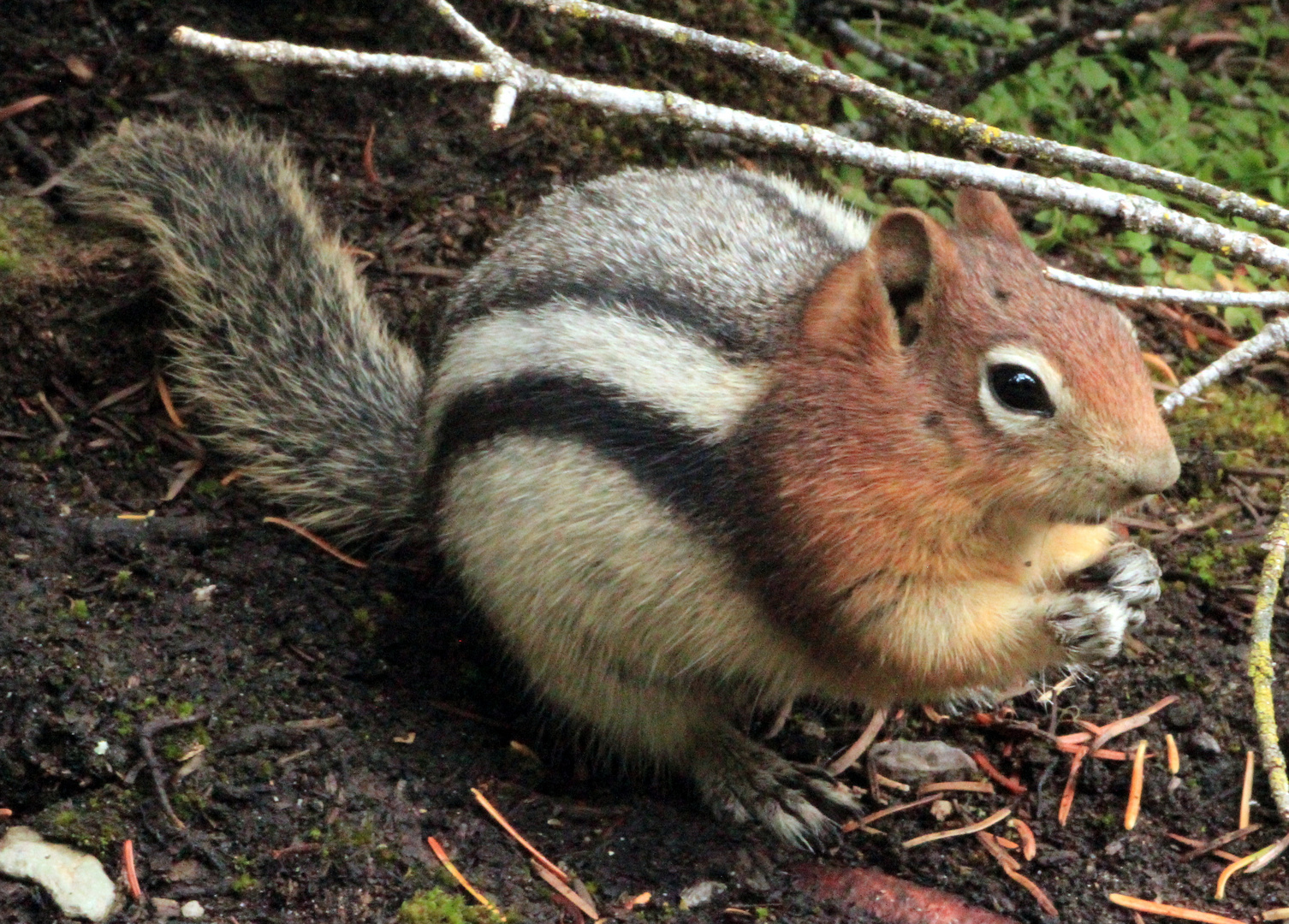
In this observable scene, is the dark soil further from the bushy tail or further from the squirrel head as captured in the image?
the squirrel head

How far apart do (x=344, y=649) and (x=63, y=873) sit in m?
0.95

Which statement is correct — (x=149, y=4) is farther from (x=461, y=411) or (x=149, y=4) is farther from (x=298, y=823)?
(x=298, y=823)

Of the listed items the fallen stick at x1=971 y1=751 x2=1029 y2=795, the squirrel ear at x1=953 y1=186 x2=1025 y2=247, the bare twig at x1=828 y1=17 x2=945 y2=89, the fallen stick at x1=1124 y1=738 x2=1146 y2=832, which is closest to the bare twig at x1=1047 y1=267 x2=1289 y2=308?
the squirrel ear at x1=953 y1=186 x2=1025 y2=247

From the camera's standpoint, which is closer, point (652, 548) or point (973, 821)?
point (652, 548)

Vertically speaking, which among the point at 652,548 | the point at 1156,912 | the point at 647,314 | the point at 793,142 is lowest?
the point at 1156,912

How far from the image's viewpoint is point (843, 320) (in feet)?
9.60

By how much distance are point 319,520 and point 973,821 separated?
1.89 meters

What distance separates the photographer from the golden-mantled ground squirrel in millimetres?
2785

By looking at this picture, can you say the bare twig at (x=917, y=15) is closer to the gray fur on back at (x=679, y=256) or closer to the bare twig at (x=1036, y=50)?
the bare twig at (x=1036, y=50)

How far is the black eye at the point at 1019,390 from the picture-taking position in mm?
2660

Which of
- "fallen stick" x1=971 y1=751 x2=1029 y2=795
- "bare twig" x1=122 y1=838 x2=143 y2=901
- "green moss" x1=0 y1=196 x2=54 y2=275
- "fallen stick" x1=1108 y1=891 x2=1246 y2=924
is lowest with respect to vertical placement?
"bare twig" x1=122 y1=838 x2=143 y2=901

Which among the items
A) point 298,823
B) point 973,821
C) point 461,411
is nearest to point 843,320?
point 461,411

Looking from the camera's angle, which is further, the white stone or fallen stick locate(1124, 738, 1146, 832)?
fallen stick locate(1124, 738, 1146, 832)

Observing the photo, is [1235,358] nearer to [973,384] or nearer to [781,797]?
[973,384]
